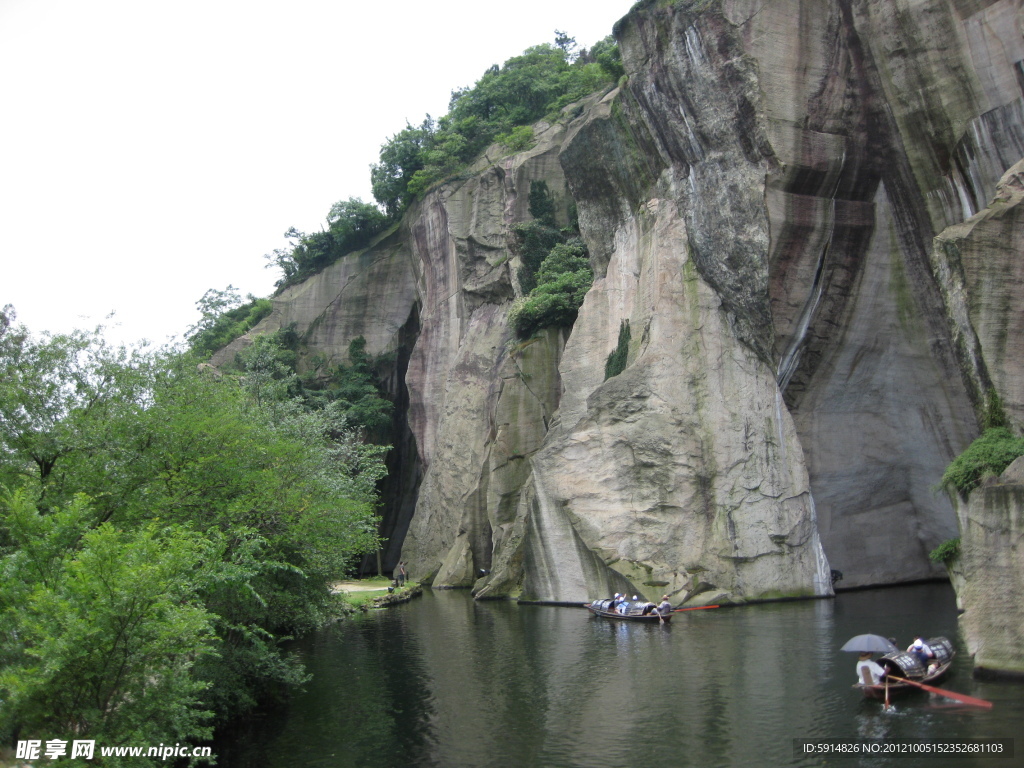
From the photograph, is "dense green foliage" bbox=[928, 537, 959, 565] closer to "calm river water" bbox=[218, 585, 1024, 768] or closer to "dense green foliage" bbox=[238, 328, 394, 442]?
"calm river water" bbox=[218, 585, 1024, 768]

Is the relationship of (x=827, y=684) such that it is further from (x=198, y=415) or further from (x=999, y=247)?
(x=198, y=415)

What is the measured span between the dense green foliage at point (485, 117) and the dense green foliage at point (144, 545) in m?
33.4

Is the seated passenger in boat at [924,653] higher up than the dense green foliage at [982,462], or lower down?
lower down

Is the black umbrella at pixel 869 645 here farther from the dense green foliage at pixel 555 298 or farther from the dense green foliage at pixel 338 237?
the dense green foliage at pixel 338 237

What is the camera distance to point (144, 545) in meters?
11.3

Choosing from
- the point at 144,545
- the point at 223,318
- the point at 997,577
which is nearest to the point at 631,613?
the point at 997,577

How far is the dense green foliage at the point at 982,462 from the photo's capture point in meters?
17.8

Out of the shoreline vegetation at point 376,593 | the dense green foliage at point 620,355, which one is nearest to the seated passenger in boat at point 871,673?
the shoreline vegetation at point 376,593

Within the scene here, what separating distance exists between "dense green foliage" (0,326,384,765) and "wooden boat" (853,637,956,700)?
425 inches

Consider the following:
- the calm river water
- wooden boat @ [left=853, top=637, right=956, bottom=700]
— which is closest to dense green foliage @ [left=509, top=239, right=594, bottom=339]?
the calm river water

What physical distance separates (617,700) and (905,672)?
521 cm

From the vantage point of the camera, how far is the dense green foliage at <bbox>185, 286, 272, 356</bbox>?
62.3 metres

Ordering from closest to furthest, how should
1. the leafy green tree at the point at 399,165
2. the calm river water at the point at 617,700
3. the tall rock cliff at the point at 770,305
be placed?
the calm river water at the point at 617,700 < the tall rock cliff at the point at 770,305 < the leafy green tree at the point at 399,165

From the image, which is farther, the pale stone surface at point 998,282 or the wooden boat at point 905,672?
the pale stone surface at point 998,282
